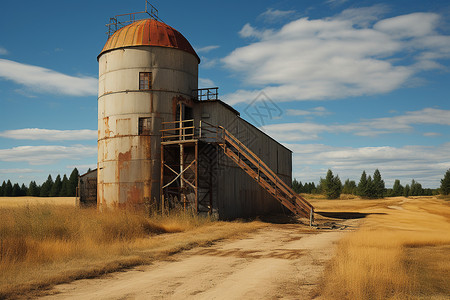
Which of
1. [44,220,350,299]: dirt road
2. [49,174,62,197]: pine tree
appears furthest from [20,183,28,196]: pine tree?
[44,220,350,299]: dirt road

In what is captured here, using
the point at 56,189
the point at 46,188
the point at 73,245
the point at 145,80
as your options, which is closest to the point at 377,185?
the point at 145,80

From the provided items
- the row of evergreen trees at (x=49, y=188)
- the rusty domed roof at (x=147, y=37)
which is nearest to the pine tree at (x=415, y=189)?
the row of evergreen trees at (x=49, y=188)

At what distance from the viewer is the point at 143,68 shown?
23.7m

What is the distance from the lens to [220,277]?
29.1ft

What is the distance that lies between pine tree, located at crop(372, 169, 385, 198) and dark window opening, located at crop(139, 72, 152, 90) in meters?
80.6

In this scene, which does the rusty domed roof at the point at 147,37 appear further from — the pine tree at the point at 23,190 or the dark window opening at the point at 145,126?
the pine tree at the point at 23,190

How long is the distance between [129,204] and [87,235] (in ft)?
30.9

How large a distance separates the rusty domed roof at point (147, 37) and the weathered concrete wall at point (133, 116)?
0.37 metres

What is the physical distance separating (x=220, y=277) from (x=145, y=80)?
17.6 meters

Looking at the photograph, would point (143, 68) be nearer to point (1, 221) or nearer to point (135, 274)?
point (1, 221)

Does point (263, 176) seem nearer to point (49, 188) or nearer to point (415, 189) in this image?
point (49, 188)

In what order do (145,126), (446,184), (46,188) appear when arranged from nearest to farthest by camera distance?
(145,126) → (446,184) → (46,188)

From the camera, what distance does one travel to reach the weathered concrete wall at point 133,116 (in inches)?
906

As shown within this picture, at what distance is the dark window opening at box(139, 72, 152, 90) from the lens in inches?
931
